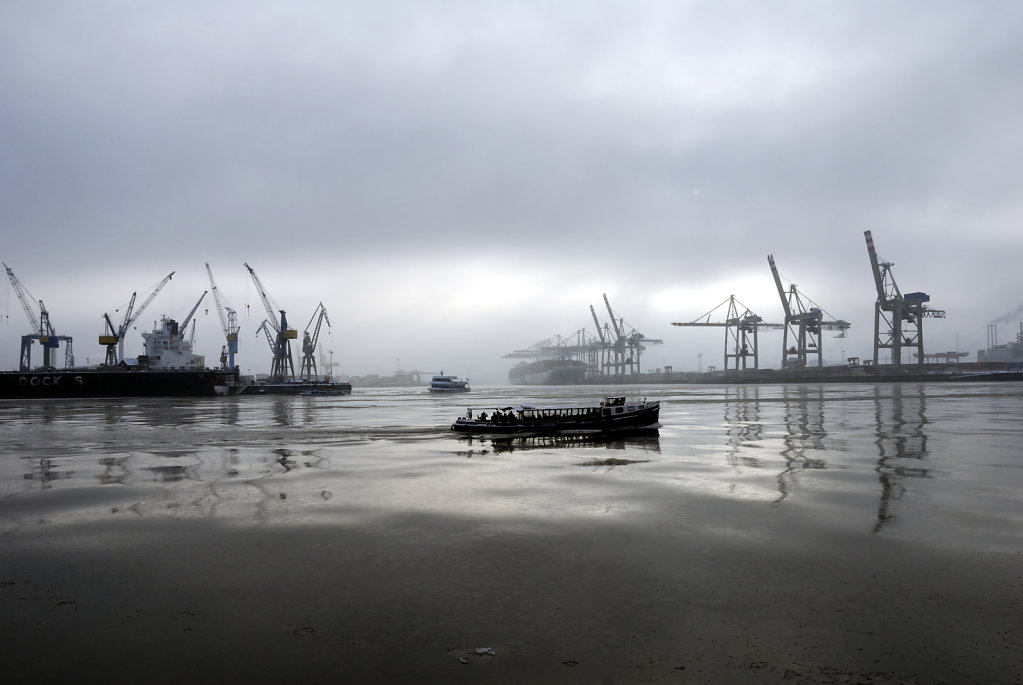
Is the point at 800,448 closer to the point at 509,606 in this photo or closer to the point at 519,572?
the point at 519,572

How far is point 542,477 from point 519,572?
11525 mm

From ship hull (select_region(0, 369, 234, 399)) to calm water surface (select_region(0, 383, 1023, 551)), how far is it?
75.9 m

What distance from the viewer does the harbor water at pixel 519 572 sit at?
8312mm

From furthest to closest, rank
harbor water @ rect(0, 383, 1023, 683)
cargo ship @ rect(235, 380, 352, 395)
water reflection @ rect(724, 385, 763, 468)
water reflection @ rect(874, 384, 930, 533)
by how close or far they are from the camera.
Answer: cargo ship @ rect(235, 380, 352, 395), water reflection @ rect(724, 385, 763, 468), water reflection @ rect(874, 384, 930, 533), harbor water @ rect(0, 383, 1023, 683)

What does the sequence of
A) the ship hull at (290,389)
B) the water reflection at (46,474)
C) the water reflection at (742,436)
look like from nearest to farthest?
the water reflection at (46,474)
the water reflection at (742,436)
the ship hull at (290,389)

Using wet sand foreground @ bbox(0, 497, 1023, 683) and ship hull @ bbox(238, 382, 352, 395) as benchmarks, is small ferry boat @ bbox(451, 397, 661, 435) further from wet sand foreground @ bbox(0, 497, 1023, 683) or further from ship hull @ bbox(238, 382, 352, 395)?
ship hull @ bbox(238, 382, 352, 395)

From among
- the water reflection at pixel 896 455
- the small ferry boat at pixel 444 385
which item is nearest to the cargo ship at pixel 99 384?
the small ferry boat at pixel 444 385

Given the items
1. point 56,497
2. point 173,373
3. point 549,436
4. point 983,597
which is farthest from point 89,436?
point 173,373

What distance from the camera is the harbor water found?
831 centimetres

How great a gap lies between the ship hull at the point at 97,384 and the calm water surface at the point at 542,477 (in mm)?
75900

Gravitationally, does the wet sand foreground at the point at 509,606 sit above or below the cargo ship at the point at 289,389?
above

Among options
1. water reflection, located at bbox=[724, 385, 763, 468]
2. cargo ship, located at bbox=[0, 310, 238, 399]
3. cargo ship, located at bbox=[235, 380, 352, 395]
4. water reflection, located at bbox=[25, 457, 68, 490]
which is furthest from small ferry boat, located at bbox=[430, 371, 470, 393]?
water reflection, located at bbox=[25, 457, 68, 490]

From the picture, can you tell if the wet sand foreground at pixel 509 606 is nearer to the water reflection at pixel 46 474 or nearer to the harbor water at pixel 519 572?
the harbor water at pixel 519 572

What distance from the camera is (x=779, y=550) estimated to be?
1320 cm
